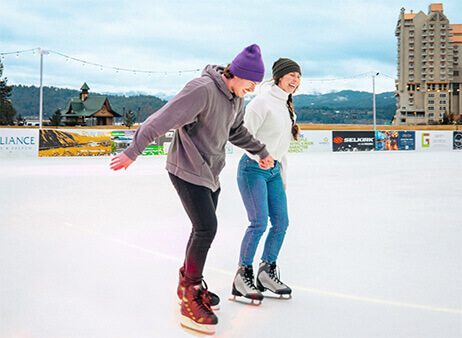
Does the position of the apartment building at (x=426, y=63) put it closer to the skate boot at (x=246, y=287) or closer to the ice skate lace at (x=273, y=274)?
the ice skate lace at (x=273, y=274)

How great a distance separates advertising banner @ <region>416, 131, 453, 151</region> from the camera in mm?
25891

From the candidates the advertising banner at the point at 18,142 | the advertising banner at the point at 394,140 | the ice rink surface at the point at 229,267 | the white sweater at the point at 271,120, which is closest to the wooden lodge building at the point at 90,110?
the advertising banner at the point at 394,140

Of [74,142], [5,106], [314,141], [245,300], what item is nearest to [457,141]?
[314,141]

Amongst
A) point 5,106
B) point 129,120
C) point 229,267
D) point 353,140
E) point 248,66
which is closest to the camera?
point 248,66

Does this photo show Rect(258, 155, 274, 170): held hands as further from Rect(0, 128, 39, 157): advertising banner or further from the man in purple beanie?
Rect(0, 128, 39, 157): advertising banner

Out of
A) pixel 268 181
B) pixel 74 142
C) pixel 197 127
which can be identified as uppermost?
pixel 74 142

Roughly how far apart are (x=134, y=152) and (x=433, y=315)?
1813 mm

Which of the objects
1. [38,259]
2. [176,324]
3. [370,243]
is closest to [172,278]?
[176,324]

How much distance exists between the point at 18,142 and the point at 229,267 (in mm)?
17135

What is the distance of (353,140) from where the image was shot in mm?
25172

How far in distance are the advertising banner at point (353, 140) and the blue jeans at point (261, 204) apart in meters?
22.0

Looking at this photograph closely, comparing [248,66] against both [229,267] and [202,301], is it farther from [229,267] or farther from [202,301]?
[229,267]

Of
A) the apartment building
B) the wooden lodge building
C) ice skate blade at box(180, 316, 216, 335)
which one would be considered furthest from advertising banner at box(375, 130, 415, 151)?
the wooden lodge building

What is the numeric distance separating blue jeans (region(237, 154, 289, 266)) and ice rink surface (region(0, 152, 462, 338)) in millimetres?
318
